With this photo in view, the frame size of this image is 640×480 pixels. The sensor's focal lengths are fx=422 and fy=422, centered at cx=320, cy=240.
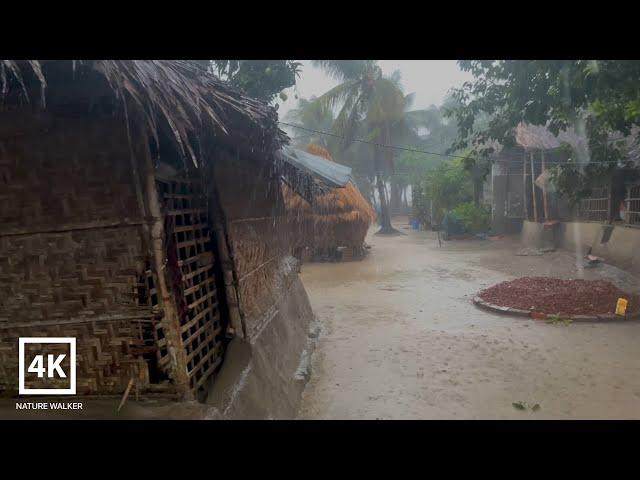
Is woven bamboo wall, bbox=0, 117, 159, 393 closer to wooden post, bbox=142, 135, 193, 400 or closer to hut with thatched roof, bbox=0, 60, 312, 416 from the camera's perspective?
hut with thatched roof, bbox=0, 60, 312, 416

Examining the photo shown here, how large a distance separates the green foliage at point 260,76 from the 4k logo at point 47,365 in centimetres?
728

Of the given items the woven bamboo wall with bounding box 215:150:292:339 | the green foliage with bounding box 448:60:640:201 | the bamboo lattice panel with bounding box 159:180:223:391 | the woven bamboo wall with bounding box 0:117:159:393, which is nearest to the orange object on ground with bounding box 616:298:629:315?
the green foliage with bounding box 448:60:640:201

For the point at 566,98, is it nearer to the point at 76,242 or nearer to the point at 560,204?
the point at 76,242

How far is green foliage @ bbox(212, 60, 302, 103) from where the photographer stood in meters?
9.37

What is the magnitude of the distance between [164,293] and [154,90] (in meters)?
1.32

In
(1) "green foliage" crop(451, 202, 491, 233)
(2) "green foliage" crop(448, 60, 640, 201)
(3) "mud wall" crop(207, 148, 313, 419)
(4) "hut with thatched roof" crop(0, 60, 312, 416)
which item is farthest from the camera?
(1) "green foliage" crop(451, 202, 491, 233)

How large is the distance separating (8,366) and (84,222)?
1240mm

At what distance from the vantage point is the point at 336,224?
647 inches

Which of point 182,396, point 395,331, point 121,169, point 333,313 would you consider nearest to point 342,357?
point 395,331

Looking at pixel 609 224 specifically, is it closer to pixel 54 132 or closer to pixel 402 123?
pixel 54 132

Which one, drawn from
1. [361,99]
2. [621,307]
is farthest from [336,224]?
[361,99]

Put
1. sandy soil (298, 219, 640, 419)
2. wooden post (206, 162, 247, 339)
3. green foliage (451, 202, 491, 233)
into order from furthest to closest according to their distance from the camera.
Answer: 1. green foliage (451, 202, 491, 233)
2. sandy soil (298, 219, 640, 419)
3. wooden post (206, 162, 247, 339)

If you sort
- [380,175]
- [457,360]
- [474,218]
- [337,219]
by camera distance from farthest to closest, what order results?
[380,175], [474,218], [337,219], [457,360]

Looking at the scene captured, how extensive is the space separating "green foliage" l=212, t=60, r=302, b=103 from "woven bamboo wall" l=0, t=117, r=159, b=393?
6.75 meters
